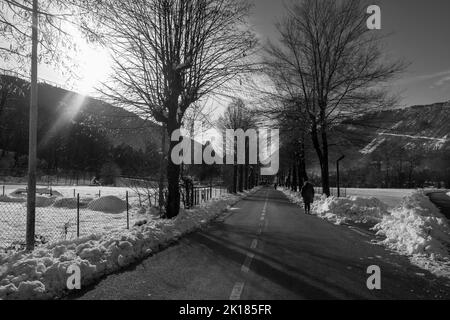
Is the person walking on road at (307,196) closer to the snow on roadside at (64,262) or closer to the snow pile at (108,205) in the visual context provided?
the snow pile at (108,205)

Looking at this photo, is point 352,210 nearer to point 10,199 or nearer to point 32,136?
point 32,136

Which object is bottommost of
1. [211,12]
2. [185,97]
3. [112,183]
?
[112,183]

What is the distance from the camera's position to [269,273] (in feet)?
20.8

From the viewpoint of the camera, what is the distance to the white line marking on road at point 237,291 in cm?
500

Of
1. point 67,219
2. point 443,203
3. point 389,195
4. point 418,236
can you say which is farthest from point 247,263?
point 389,195

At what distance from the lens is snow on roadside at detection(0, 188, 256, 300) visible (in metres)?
5.08

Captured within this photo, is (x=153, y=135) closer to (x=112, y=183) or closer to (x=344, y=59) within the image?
(x=344, y=59)

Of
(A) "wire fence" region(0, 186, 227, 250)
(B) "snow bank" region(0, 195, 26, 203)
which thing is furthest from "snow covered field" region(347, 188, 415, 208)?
(B) "snow bank" region(0, 195, 26, 203)

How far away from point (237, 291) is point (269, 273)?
123 cm

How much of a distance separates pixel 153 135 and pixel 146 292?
49.5 ft

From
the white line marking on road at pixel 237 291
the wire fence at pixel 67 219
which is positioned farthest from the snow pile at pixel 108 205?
the white line marking on road at pixel 237 291
